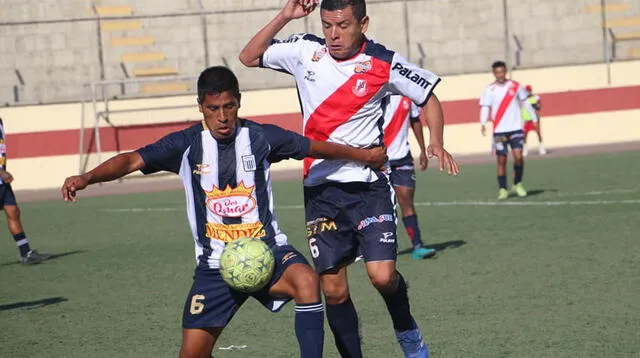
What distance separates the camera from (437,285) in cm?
1075

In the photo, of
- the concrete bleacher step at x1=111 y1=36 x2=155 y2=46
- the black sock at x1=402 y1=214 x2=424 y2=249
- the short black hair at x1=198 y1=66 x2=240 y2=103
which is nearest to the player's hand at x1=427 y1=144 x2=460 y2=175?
the short black hair at x1=198 y1=66 x2=240 y2=103

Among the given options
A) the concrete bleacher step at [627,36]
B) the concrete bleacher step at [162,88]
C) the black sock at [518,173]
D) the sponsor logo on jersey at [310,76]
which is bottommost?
the black sock at [518,173]

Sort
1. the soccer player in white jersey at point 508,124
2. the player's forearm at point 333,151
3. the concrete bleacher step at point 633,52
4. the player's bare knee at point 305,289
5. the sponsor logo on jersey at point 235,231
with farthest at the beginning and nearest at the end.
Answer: the concrete bleacher step at point 633,52 < the soccer player in white jersey at point 508,124 < the player's forearm at point 333,151 < the sponsor logo on jersey at point 235,231 < the player's bare knee at point 305,289

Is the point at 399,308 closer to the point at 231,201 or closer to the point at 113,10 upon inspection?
the point at 231,201

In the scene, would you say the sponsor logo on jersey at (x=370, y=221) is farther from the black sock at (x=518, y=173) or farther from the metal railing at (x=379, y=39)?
the metal railing at (x=379, y=39)

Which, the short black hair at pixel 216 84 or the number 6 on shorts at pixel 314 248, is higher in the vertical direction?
the short black hair at pixel 216 84

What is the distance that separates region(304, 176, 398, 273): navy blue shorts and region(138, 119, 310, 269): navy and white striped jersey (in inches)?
32.1

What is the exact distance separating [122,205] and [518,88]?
802 cm

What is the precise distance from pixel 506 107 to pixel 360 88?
12445 millimetres

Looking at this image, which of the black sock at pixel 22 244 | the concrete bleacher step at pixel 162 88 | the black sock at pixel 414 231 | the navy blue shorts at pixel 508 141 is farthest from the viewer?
the concrete bleacher step at pixel 162 88

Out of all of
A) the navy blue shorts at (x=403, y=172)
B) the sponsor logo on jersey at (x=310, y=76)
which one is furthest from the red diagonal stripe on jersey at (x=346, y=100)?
the navy blue shorts at (x=403, y=172)

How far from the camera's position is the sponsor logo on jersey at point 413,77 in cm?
736

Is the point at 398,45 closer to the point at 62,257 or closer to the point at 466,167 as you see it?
the point at 466,167

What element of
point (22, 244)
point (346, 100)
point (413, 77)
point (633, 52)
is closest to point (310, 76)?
point (346, 100)
